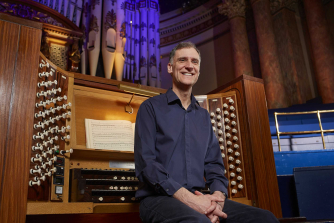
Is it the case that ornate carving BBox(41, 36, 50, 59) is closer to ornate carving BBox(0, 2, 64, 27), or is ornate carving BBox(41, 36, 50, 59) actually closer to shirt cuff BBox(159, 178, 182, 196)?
ornate carving BBox(0, 2, 64, 27)

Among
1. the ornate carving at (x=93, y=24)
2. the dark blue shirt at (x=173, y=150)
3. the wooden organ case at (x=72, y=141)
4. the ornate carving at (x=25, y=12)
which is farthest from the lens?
the ornate carving at (x=93, y=24)

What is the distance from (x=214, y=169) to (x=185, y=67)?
707 millimetres

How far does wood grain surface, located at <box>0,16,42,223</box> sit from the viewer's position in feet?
5.90

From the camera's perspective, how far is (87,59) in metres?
4.70

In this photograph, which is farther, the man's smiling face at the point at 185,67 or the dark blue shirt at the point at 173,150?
the man's smiling face at the point at 185,67

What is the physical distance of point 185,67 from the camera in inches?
79.8

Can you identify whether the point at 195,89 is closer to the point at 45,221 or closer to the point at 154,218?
the point at 45,221

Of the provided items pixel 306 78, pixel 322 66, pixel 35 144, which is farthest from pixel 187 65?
pixel 306 78

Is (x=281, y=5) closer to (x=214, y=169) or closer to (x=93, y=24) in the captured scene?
(x=93, y=24)

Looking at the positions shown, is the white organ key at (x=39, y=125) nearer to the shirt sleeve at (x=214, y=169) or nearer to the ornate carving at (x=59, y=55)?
the shirt sleeve at (x=214, y=169)

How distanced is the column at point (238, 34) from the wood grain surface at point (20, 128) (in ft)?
18.5

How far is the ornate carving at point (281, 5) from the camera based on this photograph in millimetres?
7012

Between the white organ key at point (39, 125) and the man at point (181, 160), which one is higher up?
the white organ key at point (39, 125)

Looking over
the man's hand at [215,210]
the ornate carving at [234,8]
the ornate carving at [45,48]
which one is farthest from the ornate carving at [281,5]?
the man's hand at [215,210]
